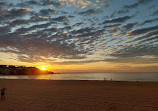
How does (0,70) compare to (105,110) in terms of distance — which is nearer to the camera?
(105,110)

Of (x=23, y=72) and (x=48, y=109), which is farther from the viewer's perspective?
(x=23, y=72)

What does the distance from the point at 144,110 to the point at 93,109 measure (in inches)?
164

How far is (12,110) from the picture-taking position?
10422 mm

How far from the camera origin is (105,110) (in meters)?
10.2

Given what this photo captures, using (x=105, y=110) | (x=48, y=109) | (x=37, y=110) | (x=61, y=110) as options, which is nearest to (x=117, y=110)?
(x=105, y=110)

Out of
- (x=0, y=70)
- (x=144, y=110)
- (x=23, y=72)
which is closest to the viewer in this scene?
(x=144, y=110)

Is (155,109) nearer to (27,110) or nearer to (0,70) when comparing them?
(27,110)

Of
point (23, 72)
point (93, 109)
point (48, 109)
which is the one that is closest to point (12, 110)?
point (48, 109)

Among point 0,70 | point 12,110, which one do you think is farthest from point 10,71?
point 12,110

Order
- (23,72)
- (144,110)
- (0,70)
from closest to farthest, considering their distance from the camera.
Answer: (144,110) → (0,70) → (23,72)

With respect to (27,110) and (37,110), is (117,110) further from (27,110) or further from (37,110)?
(27,110)

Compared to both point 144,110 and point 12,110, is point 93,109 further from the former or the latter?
point 12,110

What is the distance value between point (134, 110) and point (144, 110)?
79 cm

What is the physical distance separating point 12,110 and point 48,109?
9.79ft
